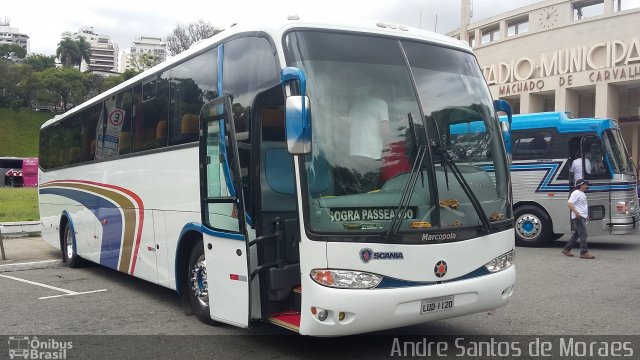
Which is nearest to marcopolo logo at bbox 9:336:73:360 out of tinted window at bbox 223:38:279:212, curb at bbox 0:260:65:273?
tinted window at bbox 223:38:279:212

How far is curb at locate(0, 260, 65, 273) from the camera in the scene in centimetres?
1110

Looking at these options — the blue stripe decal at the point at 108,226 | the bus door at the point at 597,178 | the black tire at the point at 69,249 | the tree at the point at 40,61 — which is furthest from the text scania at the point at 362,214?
the tree at the point at 40,61

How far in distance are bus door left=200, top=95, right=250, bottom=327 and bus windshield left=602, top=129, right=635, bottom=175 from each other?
1052 cm

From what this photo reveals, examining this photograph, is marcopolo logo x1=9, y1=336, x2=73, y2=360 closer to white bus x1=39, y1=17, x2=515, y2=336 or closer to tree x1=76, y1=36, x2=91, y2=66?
white bus x1=39, y1=17, x2=515, y2=336

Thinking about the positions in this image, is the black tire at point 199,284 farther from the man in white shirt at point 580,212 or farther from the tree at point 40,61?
the tree at point 40,61

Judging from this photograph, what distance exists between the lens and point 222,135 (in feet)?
19.4

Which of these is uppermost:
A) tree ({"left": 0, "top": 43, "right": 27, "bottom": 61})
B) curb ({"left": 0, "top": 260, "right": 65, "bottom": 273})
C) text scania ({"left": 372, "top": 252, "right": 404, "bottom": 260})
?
tree ({"left": 0, "top": 43, "right": 27, "bottom": 61})

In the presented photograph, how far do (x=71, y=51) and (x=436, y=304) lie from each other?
131286 millimetres

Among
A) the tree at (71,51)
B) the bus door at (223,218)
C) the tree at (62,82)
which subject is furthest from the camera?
the tree at (71,51)

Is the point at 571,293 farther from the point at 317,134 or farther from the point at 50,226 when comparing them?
the point at 50,226

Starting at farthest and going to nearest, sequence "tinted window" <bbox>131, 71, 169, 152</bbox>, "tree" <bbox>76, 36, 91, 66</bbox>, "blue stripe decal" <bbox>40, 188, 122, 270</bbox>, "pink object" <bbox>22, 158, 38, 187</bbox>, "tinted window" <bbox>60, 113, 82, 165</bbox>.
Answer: "tree" <bbox>76, 36, 91, 66</bbox>
"pink object" <bbox>22, 158, 38, 187</bbox>
"tinted window" <bbox>60, 113, 82, 165</bbox>
"blue stripe decal" <bbox>40, 188, 122, 270</bbox>
"tinted window" <bbox>131, 71, 169, 152</bbox>

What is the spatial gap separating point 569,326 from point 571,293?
79.4 inches

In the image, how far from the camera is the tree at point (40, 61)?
11344cm

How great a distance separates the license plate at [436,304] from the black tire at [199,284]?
8.53ft
